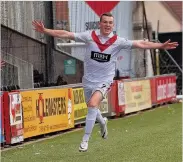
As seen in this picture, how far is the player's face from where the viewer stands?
7961 mm

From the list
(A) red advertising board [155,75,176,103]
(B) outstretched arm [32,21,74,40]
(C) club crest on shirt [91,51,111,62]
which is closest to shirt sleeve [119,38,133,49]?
(C) club crest on shirt [91,51,111,62]

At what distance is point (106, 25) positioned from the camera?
26.2 ft

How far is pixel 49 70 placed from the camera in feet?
52.7

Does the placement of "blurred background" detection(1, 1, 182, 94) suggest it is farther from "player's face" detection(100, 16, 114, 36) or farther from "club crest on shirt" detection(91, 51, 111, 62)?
"player's face" detection(100, 16, 114, 36)

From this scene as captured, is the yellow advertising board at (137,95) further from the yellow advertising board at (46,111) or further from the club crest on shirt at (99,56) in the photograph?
the club crest on shirt at (99,56)

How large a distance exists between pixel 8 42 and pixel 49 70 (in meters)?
1.55

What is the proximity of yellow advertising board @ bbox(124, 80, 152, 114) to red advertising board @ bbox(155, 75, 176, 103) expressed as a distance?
97cm

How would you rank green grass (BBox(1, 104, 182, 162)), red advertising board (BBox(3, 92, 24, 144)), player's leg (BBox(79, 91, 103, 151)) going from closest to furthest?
player's leg (BBox(79, 91, 103, 151)) → green grass (BBox(1, 104, 182, 162)) → red advertising board (BBox(3, 92, 24, 144))

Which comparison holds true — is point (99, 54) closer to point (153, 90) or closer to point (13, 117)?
point (13, 117)

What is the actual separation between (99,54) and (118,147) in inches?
94.4

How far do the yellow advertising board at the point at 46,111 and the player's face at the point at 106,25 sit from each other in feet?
13.7

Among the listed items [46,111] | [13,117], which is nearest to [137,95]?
[46,111]

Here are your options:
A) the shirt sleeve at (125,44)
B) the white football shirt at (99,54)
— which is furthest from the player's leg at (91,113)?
the shirt sleeve at (125,44)

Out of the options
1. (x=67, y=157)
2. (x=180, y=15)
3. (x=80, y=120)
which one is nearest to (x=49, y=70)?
(x=80, y=120)
